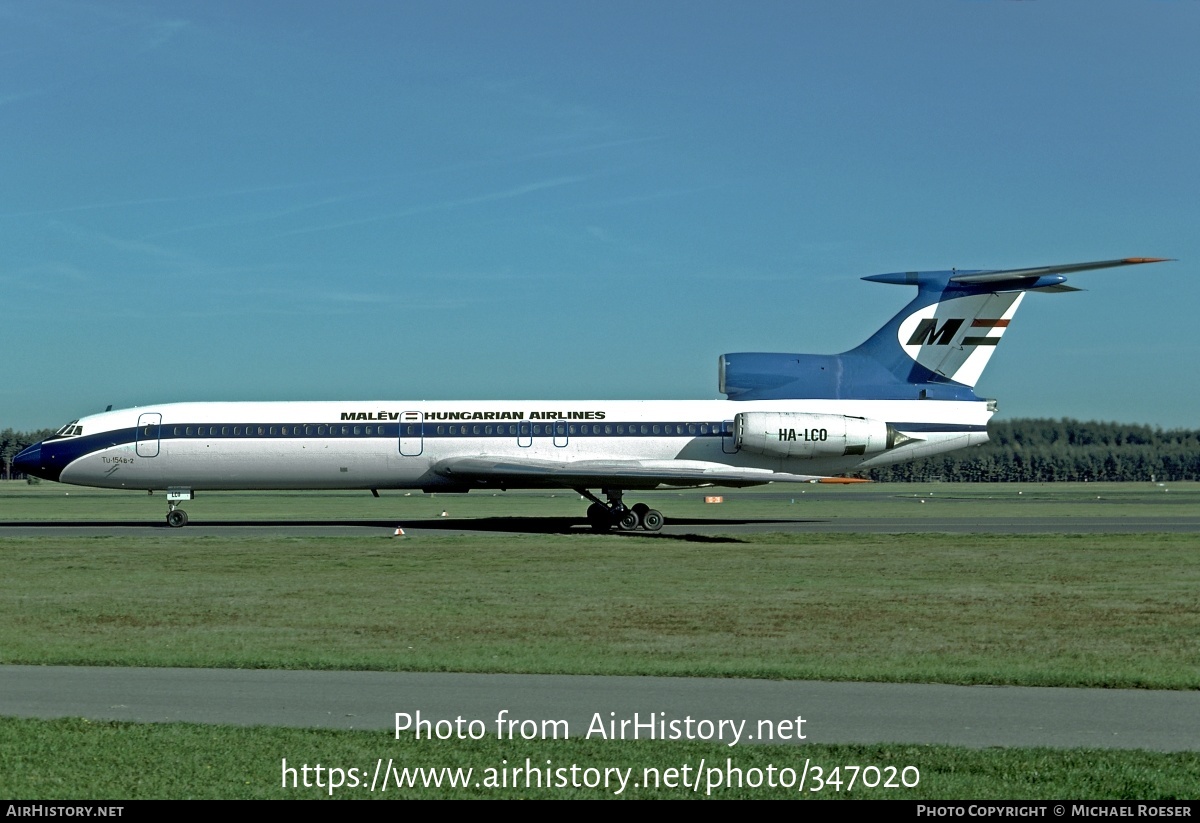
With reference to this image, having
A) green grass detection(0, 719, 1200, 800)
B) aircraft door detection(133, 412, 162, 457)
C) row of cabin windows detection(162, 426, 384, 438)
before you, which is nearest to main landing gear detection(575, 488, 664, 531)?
row of cabin windows detection(162, 426, 384, 438)

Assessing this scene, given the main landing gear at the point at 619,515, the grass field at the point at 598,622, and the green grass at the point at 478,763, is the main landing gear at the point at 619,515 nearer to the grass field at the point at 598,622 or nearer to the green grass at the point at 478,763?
the grass field at the point at 598,622

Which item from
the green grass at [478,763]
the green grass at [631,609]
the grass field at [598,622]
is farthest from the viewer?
the green grass at [631,609]

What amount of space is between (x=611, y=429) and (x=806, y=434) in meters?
5.59

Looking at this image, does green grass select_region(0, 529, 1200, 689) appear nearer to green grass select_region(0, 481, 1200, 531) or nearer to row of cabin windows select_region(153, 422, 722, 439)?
row of cabin windows select_region(153, 422, 722, 439)

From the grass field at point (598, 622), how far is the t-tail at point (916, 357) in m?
7.45

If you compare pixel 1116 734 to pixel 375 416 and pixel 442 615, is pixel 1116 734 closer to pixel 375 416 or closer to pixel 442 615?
pixel 442 615

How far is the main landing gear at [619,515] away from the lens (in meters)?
34.3

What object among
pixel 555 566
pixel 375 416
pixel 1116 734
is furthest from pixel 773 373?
pixel 1116 734

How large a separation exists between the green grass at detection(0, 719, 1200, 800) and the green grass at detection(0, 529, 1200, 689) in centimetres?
314

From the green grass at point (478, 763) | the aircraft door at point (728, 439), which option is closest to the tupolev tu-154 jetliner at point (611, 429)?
the aircraft door at point (728, 439)

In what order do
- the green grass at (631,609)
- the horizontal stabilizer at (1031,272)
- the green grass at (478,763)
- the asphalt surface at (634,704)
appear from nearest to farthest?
1. the green grass at (478,763)
2. the asphalt surface at (634,704)
3. the green grass at (631,609)
4. the horizontal stabilizer at (1031,272)

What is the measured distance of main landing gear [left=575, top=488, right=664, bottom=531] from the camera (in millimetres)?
34344

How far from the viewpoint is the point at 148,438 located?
119ft

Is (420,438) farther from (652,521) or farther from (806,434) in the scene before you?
(806,434)
